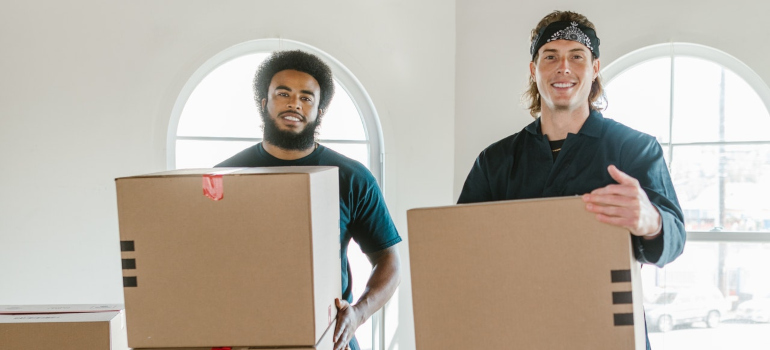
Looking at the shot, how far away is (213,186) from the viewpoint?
1019 millimetres

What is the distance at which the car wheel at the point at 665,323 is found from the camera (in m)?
2.83

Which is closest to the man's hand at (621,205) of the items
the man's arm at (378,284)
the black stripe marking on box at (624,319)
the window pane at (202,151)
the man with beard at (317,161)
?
the black stripe marking on box at (624,319)

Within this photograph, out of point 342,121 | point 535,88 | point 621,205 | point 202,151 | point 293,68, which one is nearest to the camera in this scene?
point 621,205

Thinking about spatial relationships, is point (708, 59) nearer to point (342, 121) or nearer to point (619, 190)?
point (342, 121)

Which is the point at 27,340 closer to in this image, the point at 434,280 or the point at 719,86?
the point at 434,280

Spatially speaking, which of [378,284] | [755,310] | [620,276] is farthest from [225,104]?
[755,310]

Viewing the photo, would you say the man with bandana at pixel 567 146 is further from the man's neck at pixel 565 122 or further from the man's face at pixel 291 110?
the man's face at pixel 291 110

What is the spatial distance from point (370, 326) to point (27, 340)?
186 centimetres

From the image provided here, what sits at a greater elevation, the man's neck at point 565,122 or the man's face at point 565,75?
the man's face at point 565,75

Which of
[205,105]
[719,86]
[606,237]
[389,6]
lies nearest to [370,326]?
[205,105]

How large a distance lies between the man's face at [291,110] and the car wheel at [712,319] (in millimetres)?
2081

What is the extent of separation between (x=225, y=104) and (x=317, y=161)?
3.88ft

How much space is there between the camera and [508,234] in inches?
38.6

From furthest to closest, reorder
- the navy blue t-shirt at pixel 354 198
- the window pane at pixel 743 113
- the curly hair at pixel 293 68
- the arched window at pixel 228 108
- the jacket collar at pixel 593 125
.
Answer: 1. the window pane at pixel 743 113
2. the arched window at pixel 228 108
3. the curly hair at pixel 293 68
4. the navy blue t-shirt at pixel 354 198
5. the jacket collar at pixel 593 125
